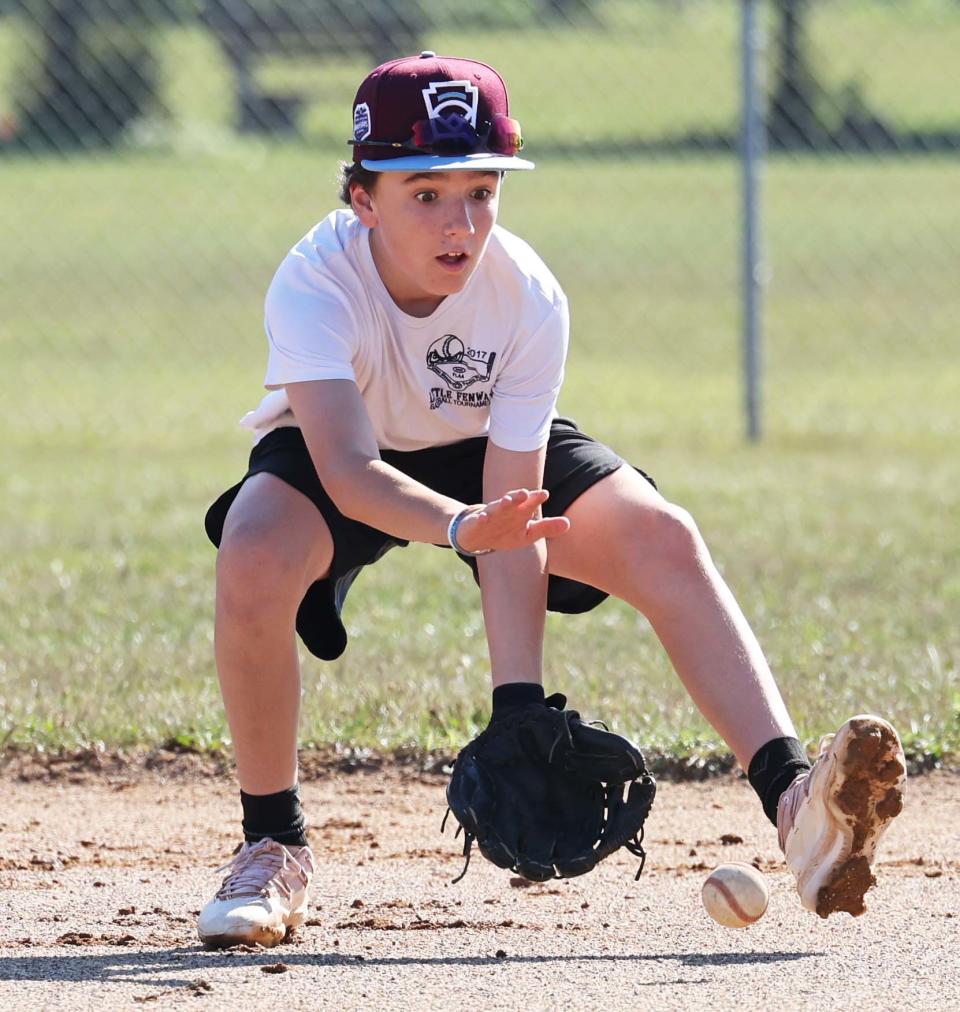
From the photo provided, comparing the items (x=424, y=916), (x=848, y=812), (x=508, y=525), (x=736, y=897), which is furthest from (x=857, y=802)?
(x=424, y=916)

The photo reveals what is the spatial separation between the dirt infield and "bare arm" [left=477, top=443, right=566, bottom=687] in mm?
459

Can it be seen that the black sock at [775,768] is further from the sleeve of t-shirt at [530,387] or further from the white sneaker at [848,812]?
the sleeve of t-shirt at [530,387]

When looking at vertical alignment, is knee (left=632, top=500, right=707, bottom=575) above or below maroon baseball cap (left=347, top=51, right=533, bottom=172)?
below

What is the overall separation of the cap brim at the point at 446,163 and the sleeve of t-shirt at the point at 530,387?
0.34 metres

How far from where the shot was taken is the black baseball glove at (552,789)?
119 inches

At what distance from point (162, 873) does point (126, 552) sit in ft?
10.2

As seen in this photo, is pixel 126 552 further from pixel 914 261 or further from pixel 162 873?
pixel 914 261

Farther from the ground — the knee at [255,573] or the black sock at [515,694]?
the knee at [255,573]

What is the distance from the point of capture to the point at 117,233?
Result: 60.6 ft

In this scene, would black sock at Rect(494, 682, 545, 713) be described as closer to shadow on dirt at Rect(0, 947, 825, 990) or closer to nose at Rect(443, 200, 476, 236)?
shadow on dirt at Rect(0, 947, 825, 990)

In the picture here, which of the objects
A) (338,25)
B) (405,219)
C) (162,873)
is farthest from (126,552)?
(338,25)

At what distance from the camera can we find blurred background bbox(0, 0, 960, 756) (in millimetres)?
4953

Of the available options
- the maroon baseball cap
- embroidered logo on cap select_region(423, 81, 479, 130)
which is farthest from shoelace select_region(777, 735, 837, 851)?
embroidered logo on cap select_region(423, 81, 479, 130)

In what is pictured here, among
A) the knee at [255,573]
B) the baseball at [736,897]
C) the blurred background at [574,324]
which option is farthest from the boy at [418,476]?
the blurred background at [574,324]
